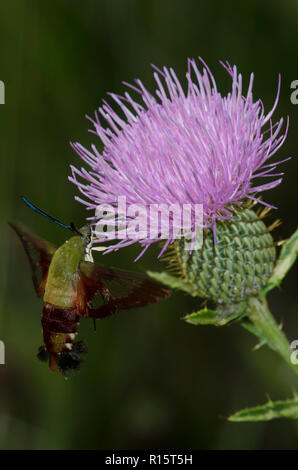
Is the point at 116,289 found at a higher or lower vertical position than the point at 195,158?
lower

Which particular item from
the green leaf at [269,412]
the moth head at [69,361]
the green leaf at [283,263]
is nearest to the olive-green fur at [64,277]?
the moth head at [69,361]

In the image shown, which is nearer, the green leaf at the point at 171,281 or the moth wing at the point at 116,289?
the moth wing at the point at 116,289

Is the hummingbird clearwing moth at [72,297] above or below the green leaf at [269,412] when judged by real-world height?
above

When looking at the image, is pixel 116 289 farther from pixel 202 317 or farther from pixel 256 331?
pixel 256 331

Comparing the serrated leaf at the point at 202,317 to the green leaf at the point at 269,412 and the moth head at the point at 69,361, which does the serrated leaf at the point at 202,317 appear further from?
the moth head at the point at 69,361

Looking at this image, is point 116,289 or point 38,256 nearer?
point 116,289

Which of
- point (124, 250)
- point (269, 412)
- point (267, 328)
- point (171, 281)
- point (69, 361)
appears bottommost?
point (269, 412)

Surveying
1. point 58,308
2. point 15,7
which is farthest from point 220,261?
point 15,7

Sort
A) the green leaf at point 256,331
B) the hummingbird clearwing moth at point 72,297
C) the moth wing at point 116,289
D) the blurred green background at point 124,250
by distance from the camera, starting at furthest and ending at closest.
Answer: the blurred green background at point 124,250 → the green leaf at point 256,331 → the hummingbird clearwing moth at point 72,297 → the moth wing at point 116,289

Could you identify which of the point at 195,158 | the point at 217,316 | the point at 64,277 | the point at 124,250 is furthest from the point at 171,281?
the point at 124,250
